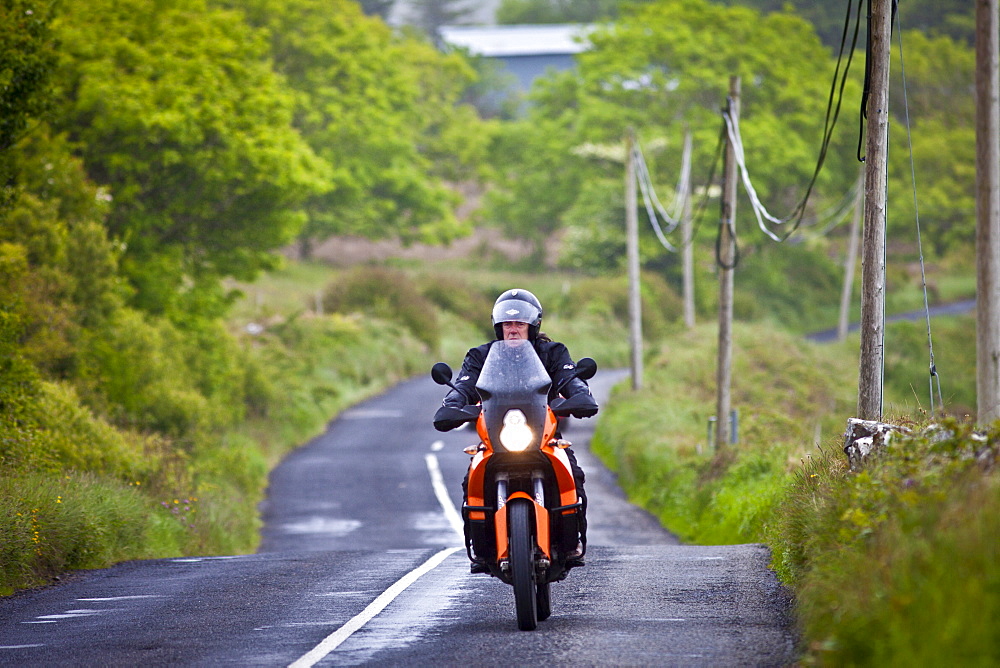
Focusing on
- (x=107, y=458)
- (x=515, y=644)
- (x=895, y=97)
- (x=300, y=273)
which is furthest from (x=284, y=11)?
(x=515, y=644)

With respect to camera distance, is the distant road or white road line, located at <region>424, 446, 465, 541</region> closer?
white road line, located at <region>424, 446, 465, 541</region>

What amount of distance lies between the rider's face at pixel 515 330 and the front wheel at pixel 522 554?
1.12 meters

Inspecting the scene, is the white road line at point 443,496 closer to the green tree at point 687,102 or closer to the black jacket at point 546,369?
the black jacket at point 546,369

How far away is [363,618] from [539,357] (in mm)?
2118

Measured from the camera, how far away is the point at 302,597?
10.2 metres

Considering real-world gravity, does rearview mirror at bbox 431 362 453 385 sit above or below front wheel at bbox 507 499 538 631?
above

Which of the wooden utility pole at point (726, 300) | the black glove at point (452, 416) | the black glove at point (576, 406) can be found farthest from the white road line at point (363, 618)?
the wooden utility pole at point (726, 300)

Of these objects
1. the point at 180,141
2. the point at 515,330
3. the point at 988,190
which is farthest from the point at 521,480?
the point at 180,141

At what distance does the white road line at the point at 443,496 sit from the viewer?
23.7 meters

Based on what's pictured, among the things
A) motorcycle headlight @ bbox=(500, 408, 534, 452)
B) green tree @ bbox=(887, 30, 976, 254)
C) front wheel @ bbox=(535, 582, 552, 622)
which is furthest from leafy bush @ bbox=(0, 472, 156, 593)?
green tree @ bbox=(887, 30, 976, 254)

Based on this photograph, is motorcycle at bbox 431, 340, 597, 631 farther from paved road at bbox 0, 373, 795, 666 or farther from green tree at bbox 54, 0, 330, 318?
green tree at bbox 54, 0, 330, 318

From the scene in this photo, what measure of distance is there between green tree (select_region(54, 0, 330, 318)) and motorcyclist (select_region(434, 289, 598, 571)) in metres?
19.7

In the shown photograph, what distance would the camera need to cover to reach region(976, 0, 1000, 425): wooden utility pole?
13383mm

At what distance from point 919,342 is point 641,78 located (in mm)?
19829
